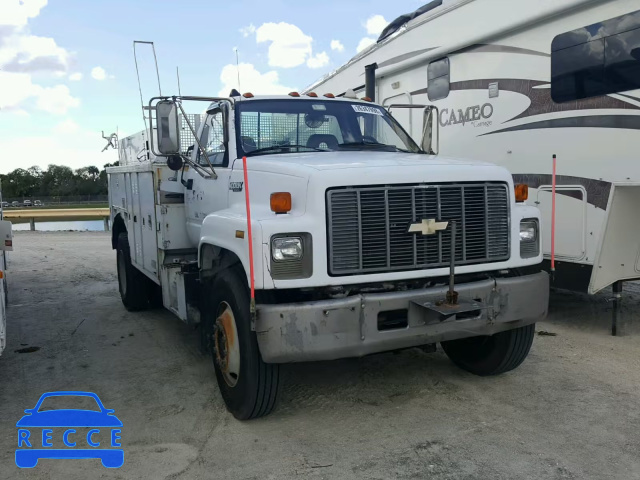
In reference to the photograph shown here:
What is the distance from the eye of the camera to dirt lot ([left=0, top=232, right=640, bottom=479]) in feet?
11.5

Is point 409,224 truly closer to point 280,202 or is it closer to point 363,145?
point 280,202

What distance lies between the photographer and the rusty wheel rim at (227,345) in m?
4.15

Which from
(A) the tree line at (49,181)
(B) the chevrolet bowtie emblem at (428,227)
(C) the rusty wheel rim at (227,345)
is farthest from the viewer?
(A) the tree line at (49,181)

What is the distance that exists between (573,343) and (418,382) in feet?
6.56

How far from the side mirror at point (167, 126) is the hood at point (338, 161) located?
697 mm

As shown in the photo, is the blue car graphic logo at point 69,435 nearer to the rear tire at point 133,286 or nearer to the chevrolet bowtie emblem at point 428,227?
the chevrolet bowtie emblem at point 428,227

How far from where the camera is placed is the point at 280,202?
150 inches

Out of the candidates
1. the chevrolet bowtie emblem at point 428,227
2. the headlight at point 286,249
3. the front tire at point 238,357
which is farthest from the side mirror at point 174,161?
the chevrolet bowtie emblem at point 428,227

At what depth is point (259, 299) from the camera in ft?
12.7

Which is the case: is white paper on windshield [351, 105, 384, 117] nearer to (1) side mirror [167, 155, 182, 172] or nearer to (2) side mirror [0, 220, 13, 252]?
(1) side mirror [167, 155, 182, 172]

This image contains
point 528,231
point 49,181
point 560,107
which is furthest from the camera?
point 49,181

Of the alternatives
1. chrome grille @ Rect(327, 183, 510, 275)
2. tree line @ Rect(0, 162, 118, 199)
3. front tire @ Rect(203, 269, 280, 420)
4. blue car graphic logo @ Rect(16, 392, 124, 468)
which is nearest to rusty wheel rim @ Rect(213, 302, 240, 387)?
front tire @ Rect(203, 269, 280, 420)

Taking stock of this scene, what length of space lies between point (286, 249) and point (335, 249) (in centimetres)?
31

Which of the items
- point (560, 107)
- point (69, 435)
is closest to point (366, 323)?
point (69, 435)
